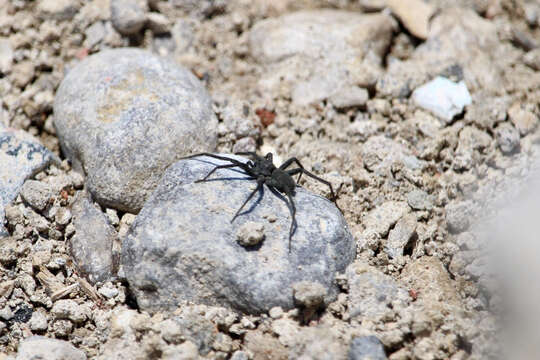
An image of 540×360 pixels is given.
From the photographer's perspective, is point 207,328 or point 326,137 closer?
point 207,328

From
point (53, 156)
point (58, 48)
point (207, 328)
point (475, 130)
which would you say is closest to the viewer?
point (207, 328)

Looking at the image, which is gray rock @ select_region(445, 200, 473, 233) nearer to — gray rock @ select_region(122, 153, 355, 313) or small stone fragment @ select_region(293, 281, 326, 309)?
gray rock @ select_region(122, 153, 355, 313)

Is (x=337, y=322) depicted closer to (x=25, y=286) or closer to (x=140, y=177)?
(x=140, y=177)

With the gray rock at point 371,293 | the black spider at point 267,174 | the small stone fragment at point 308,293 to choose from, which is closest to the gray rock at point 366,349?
the gray rock at point 371,293

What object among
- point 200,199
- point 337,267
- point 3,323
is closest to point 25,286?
point 3,323

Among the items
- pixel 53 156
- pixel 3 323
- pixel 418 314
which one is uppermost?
pixel 418 314

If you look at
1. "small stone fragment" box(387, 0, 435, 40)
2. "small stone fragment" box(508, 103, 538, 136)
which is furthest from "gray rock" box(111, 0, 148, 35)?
"small stone fragment" box(508, 103, 538, 136)
